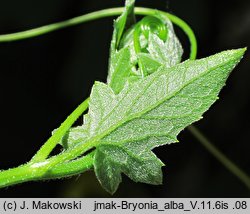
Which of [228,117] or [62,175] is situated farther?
[228,117]

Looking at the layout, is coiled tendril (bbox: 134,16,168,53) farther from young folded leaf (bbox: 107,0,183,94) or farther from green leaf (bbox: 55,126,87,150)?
green leaf (bbox: 55,126,87,150)

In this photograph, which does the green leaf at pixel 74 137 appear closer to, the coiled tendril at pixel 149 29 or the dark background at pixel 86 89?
the coiled tendril at pixel 149 29

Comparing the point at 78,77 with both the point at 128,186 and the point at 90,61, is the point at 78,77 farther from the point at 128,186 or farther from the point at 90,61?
the point at 128,186

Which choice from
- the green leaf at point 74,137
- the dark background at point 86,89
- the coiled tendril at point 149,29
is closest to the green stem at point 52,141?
the green leaf at point 74,137

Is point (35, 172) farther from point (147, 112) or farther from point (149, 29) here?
point (149, 29)

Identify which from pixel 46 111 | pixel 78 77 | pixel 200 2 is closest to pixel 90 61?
pixel 78 77

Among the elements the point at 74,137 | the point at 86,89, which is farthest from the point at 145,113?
the point at 86,89
